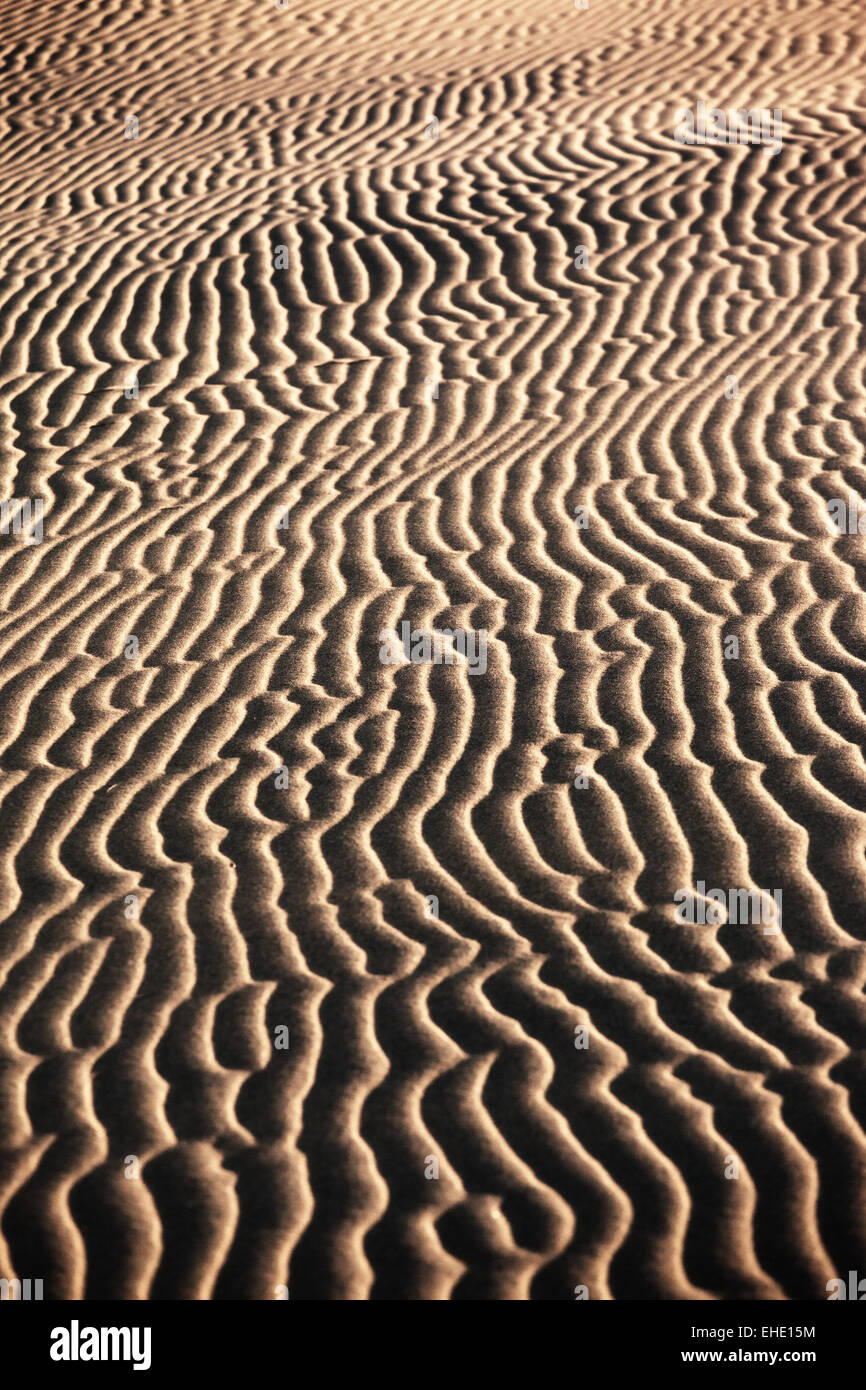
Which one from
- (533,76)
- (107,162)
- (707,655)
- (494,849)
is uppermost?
(533,76)

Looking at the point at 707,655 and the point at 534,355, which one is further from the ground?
the point at 534,355

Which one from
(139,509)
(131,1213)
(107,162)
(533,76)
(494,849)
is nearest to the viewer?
(131,1213)

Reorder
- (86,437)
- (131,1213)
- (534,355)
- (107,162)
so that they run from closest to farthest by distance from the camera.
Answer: (131,1213) → (86,437) → (534,355) → (107,162)

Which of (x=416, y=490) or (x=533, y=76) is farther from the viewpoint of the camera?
(x=533, y=76)

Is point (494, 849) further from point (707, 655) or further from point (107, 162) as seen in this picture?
point (107, 162)

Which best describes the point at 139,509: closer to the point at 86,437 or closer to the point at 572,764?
the point at 86,437

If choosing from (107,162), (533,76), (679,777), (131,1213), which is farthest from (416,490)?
(533,76)

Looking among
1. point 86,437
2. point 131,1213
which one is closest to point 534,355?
point 86,437
